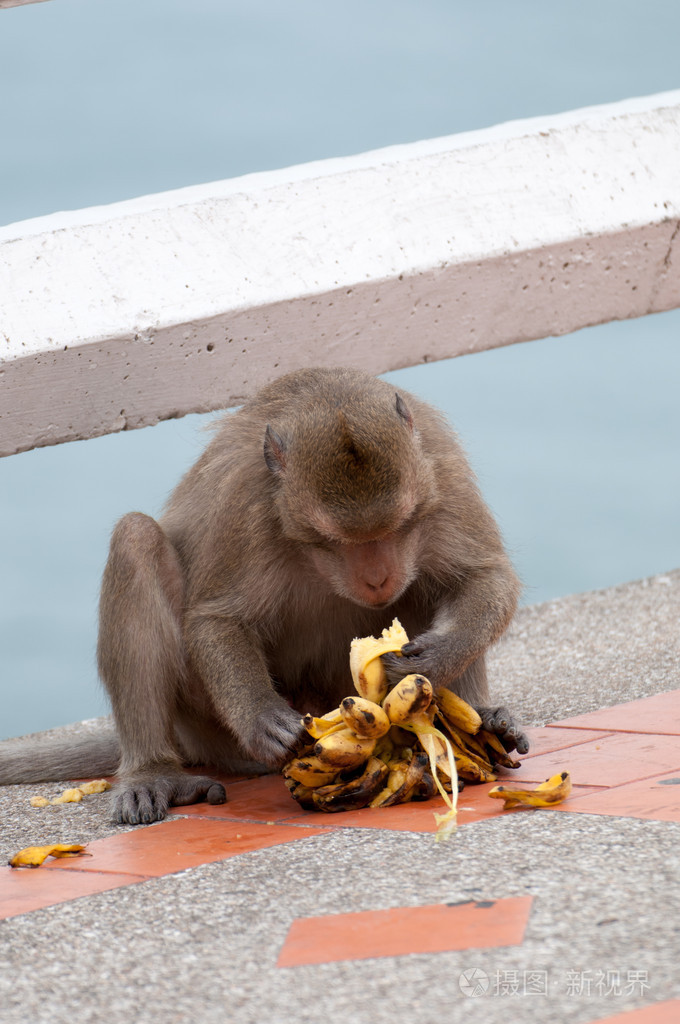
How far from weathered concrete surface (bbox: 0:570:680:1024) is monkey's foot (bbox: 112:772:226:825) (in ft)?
0.34

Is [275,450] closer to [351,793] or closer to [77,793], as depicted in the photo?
[351,793]

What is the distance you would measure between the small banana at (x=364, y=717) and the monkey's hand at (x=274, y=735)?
136 mm

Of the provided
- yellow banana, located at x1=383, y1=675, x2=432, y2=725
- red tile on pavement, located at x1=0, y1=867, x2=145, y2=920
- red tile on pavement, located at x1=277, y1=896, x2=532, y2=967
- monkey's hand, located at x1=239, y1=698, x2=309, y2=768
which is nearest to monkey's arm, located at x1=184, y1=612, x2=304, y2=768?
monkey's hand, located at x1=239, y1=698, x2=309, y2=768

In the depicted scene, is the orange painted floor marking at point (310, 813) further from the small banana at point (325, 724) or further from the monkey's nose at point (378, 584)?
the monkey's nose at point (378, 584)

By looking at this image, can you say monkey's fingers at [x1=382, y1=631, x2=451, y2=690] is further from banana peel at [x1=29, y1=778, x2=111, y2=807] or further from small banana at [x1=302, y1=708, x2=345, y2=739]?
banana peel at [x1=29, y1=778, x2=111, y2=807]

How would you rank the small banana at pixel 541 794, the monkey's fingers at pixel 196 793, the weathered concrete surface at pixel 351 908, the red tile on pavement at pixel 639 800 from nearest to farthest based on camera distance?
the weathered concrete surface at pixel 351 908 < the red tile on pavement at pixel 639 800 < the small banana at pixel 541 794 < the monkey's fingers at pixel 196 793

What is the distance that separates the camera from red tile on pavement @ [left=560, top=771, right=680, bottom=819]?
2.98m

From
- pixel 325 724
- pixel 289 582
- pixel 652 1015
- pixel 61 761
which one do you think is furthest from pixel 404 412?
pixel 652 1015

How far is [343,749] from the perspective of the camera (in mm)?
3434

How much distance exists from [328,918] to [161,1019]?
1.52 ft

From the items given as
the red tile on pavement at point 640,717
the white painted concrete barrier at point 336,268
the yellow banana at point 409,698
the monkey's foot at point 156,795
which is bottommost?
the red tile on pavement at point 640,717

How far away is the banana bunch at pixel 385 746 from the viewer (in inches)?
135

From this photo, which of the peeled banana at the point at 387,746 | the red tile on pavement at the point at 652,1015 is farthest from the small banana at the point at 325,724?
the red tile on pavement at the point at 652,1015

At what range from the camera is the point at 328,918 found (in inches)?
98.3
